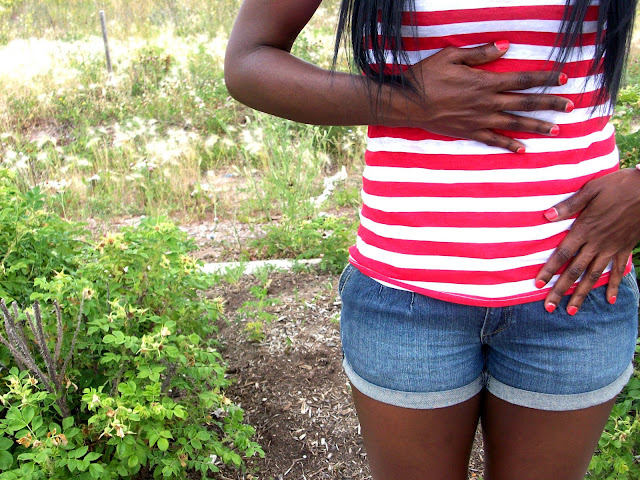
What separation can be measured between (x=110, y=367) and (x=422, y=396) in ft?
4.21

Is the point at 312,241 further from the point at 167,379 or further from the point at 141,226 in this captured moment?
the point at 167,379

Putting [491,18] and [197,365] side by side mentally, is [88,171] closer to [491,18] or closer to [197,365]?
[197,365]

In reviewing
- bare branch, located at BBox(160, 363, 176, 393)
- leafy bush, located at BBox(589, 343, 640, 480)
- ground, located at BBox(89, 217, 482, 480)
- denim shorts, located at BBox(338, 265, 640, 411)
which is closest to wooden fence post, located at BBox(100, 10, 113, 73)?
ground, located at BBox(89, 217, 482, 480)

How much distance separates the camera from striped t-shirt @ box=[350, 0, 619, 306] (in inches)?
41.5

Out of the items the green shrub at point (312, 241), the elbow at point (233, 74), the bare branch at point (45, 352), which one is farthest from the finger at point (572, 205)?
the green shrub at point (312, 241)

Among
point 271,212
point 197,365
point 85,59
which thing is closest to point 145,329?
point 197,365

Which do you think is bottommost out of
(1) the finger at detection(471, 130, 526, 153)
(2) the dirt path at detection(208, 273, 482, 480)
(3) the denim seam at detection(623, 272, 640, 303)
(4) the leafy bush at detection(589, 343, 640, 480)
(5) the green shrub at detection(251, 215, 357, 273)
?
(2) the dirt path at detection(208, 273, 482, 480)

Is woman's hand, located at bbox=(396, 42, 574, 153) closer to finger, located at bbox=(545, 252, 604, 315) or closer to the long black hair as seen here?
the long black hair

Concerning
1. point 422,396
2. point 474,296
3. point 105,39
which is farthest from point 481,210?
point 105,39

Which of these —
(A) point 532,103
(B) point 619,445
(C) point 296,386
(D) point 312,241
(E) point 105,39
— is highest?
(A) point 532,103

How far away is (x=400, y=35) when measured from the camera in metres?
1.06

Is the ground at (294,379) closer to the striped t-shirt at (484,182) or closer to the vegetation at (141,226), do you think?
the vegetation at (141,226)

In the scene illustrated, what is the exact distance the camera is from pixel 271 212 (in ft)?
15.8

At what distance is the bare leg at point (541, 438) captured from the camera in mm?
1168
